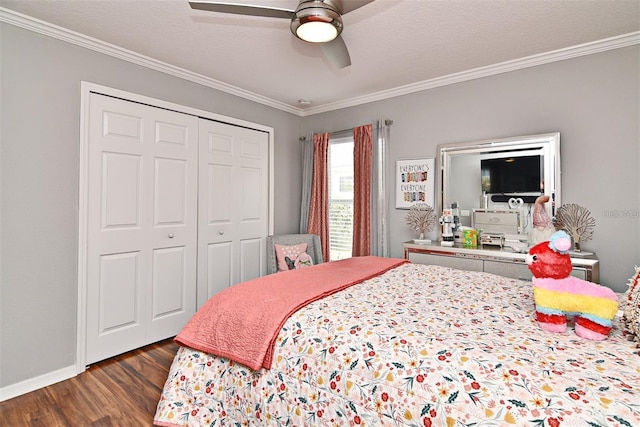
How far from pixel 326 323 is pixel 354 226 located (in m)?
2.57

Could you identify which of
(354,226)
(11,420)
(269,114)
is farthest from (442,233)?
(11,420)

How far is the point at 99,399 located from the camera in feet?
7.12

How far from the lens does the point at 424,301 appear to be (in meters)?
1.74

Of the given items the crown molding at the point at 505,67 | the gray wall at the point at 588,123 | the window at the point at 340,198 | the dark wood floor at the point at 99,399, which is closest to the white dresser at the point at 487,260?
the gray wall at the point at 588,123

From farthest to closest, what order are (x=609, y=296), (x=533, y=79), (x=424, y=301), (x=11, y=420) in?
(x=533, y=79) < (x=11, y=420) < (x=424, y=301) < (x=609, y=296)

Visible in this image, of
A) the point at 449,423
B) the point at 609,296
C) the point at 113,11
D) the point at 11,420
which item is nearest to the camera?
the point at 449,423

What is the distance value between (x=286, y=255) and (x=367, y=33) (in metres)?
2.43

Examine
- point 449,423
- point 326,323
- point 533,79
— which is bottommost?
point 449,423

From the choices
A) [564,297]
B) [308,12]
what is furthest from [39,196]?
[564,297]

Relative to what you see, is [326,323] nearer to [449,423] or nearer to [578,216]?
[449,423]

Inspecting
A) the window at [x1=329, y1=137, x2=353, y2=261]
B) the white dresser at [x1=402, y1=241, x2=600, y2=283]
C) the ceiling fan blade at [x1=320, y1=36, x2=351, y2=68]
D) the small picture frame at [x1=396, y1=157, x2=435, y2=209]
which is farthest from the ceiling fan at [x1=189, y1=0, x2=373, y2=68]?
the window at [x1=329, y1=137, x2=353, y2=261]

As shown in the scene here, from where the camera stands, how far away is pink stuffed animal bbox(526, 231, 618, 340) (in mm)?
1251

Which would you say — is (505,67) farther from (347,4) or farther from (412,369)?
(412,369)

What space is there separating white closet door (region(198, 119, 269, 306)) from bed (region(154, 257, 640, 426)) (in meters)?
1.62
